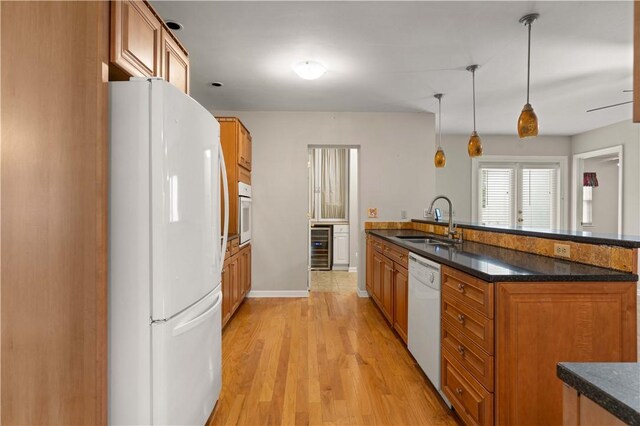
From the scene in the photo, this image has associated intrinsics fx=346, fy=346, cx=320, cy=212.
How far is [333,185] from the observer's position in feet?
22.9

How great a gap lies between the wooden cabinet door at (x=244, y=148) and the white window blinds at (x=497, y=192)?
14.5 feet

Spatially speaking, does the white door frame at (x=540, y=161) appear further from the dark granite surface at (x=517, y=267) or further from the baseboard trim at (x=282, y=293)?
the dark granite surface at (x=517, y=267)

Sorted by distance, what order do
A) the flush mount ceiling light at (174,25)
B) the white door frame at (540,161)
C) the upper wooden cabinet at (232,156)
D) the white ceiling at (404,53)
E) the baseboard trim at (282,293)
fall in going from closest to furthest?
the white ceiling at (404,53) → the flush mount ceiling light at (174,25) → the upper wooden cabinet at (232,156) → the baseboard trim at (282,293) → the white door frame at (540,161)

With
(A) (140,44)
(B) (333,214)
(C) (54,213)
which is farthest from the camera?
(B) (333,214)

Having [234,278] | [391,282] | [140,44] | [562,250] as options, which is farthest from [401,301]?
[140,44]

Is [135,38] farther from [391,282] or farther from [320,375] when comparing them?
[391,282]

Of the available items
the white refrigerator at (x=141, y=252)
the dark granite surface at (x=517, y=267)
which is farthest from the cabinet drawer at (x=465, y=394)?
the white refrigerator at (x=141, y=252)

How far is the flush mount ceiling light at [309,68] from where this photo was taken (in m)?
3.07

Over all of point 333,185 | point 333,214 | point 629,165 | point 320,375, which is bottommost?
point 320,375

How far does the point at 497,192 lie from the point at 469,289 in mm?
5442

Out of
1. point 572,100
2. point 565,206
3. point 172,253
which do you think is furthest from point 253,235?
point 565,206

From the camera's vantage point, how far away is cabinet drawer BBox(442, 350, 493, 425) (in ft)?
5.08

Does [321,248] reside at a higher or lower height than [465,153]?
lower

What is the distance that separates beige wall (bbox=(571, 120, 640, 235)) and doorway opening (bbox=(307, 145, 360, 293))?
412 cm
